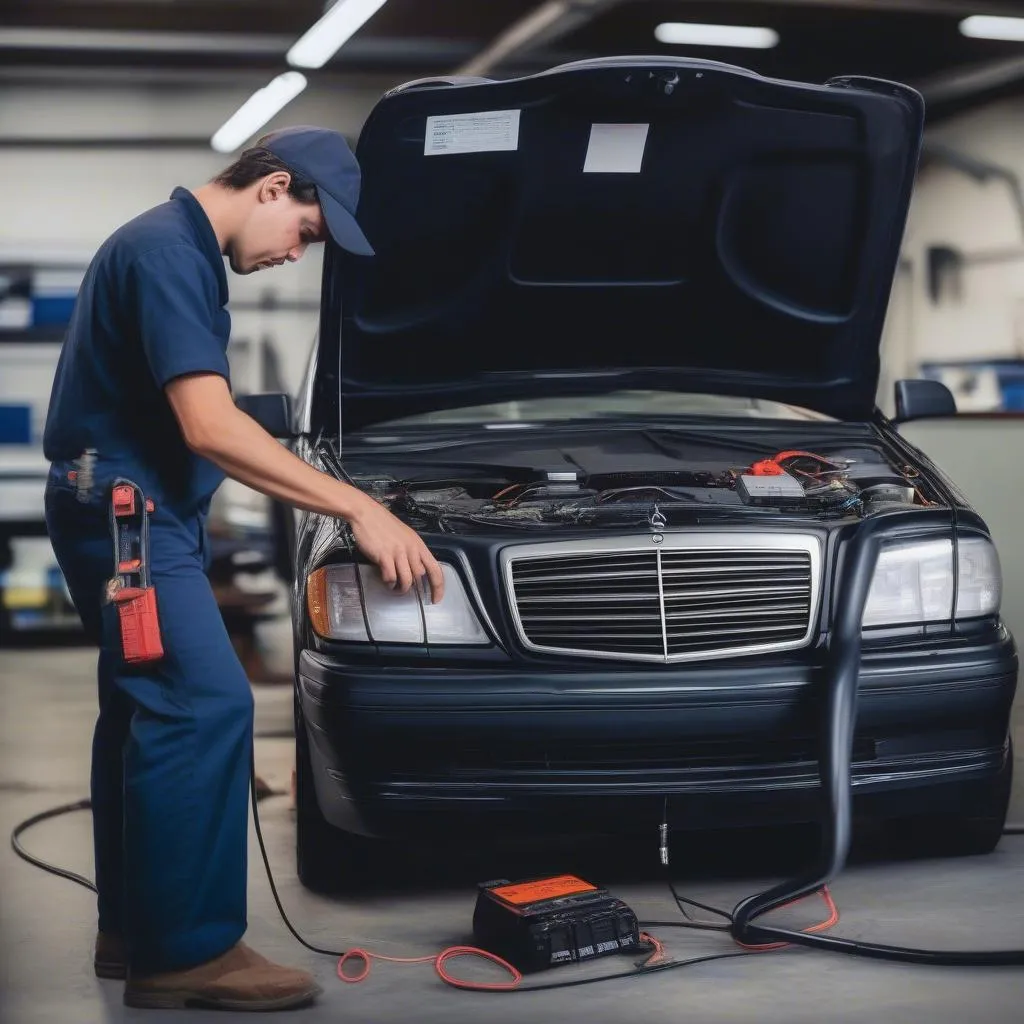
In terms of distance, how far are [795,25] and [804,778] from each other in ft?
23.3

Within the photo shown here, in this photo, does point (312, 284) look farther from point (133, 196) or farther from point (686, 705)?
point (686, 705)

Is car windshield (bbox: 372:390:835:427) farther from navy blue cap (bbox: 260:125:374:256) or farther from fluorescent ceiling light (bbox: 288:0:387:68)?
fluorescent ceiling light (bbox: 288:0:387:68)

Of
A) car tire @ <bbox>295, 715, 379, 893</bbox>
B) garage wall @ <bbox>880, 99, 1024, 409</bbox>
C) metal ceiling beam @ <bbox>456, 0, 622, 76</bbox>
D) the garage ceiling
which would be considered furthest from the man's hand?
garage wall @ <bbox>880, 99, 1024, 409</bbox>

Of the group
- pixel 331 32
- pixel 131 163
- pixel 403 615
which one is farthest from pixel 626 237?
pixel 131 163

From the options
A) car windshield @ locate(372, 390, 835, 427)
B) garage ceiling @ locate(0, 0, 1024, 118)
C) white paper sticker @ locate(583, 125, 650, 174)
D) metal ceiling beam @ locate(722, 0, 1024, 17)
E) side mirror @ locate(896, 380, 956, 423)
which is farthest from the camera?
garage ceiling @ locate(0, 0, 1024, 118)

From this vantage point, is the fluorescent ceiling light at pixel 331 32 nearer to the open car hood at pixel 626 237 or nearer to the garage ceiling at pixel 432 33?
the garage ceiling at pixel 432 33

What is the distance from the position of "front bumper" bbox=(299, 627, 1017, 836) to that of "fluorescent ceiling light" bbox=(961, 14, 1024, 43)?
6.57 metres

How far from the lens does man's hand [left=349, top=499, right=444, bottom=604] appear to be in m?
2.73

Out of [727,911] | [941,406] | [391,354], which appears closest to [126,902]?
[727,911]

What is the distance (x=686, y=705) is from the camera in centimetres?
309

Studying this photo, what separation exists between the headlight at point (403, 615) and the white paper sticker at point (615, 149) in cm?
114

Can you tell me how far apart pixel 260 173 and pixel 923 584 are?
1650 mm

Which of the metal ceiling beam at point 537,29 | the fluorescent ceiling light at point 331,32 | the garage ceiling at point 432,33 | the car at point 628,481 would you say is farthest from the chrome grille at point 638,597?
the garage ceiling at point 432,33

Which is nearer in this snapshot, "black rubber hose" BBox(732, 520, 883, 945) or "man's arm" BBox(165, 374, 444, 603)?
"man's arm" BBox(165, 374, 444, 603)
